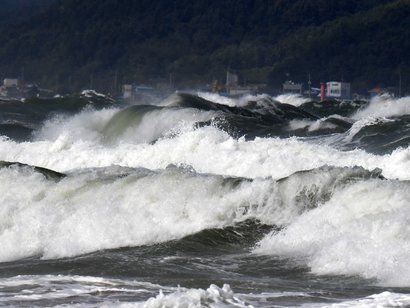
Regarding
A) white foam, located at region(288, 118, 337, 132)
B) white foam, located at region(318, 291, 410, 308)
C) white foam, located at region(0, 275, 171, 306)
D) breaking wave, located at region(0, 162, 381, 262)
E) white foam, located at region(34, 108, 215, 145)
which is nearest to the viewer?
white foam, located at region(318, 291, 410, 308)

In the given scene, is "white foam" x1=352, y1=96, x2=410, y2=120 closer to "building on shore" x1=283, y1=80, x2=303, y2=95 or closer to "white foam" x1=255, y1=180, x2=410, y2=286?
"white foam" x1=255, y1=180, x2=410, y2=286

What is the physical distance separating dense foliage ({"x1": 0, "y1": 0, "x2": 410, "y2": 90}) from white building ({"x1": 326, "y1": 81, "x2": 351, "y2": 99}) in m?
7.02

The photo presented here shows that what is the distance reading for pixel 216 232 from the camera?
23.6 m

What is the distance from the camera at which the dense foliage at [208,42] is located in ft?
472

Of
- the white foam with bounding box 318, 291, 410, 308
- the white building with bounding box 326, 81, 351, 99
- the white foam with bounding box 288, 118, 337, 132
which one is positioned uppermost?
the white building with bounding box 326, 81, 351, 99

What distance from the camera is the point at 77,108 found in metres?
73.6

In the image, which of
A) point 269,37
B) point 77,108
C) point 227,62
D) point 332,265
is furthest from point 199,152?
point 269,37

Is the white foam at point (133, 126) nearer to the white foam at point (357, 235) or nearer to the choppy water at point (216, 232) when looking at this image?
the choppy water at point (216, 232)

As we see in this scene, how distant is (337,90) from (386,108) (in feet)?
224

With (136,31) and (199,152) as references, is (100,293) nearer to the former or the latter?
(199,152)

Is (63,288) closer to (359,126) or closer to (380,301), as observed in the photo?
(380,301)

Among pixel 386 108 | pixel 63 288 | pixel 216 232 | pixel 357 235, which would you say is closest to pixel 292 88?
pixel 386 108

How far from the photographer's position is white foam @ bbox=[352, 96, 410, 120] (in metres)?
56.4

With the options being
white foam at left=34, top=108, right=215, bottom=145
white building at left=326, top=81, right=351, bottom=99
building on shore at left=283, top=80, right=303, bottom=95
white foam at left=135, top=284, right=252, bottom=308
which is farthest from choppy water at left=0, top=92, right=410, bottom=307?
building on shore at left=283, top=80, right=303, bottom=95
